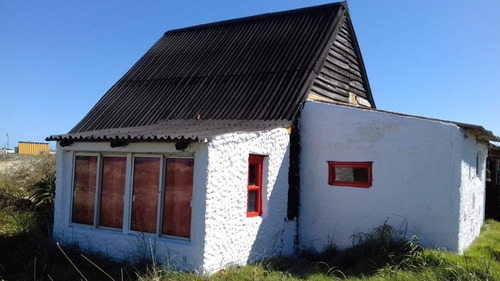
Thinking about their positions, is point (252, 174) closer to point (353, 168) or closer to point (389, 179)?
point (353, 168)

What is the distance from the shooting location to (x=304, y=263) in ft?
29.5

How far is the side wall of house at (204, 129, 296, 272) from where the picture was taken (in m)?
7.73

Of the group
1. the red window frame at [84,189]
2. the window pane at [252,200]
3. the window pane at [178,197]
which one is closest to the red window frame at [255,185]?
the window pane at [252,200]

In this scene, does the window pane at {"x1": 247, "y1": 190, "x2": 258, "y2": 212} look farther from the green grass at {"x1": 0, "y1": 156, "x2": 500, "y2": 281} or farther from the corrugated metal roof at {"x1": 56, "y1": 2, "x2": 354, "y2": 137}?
the corrugated metal roof at {"x1": 56, "y1": 2, "x2": 354, "y2": 137}

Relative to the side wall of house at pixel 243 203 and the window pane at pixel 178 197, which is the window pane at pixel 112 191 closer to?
the window pane at pixel 178 197

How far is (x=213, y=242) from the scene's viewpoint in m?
7.68

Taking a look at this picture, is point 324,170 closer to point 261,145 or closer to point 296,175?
point 296,175

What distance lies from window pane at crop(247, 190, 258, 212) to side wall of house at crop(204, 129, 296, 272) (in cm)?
19

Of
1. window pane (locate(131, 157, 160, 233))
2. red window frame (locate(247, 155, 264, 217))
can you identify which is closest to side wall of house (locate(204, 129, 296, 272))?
red window frame (locate(247, 155, 264, 217))

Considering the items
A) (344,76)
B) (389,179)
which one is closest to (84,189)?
(389,179)

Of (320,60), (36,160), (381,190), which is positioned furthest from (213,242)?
(36,160)

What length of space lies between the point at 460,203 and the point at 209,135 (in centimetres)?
513

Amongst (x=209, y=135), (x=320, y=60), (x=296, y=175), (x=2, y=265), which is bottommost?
(x=2, y=265)

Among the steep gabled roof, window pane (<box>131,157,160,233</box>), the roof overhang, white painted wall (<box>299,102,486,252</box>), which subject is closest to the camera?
the roof overhang
